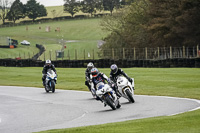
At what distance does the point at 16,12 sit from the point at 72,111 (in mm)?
146790

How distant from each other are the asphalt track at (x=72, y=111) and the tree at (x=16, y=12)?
14094 cm

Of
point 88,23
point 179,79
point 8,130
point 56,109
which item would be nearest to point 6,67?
point 179,79

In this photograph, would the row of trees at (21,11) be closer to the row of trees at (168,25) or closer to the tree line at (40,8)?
the tree line at (40,8)

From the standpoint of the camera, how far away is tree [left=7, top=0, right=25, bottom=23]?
16025cm

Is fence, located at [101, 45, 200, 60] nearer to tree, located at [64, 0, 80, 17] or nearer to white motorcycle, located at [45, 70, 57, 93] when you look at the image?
Result: white motorcycle, located at [45, 70, 57, 93]

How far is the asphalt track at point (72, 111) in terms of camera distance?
1365 centimetres

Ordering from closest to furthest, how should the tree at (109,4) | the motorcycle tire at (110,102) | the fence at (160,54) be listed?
the motorcycle tire at (110,102), the fence at (160,54), the tree at (109,4)

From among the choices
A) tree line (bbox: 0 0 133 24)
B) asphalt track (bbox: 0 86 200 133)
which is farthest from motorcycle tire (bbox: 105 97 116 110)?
tree line (bbox: 0 0 133 24)

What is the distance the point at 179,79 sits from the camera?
27375mm

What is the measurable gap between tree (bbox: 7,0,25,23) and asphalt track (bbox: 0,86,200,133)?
5549 inches

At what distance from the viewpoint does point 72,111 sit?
1662 cm

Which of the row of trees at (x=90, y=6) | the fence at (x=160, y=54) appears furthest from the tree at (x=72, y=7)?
the fence at (x=160, y=54)

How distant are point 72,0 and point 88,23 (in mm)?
36013

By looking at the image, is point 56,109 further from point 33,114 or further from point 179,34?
point 179,34
